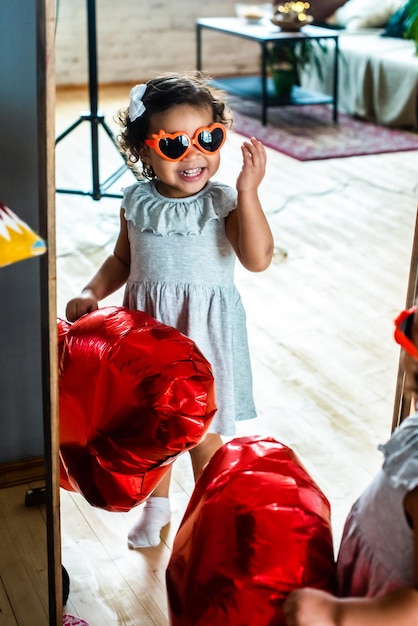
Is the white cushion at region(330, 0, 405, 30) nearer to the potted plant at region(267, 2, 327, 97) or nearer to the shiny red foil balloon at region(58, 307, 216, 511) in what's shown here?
the potted plant at region(267, 2, 327, 97)

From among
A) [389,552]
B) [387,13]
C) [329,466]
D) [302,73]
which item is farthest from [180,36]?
[389,552]

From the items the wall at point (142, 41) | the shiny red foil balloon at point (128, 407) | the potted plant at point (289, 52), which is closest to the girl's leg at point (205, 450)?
the shiny red foil balloon at point (128, 407)

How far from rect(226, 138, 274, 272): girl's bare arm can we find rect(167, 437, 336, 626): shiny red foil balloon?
0.42 metres

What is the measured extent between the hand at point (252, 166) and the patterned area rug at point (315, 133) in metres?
3.31

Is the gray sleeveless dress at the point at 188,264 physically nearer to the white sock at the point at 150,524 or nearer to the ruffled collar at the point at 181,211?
the ruffled collar at the point at 181,211

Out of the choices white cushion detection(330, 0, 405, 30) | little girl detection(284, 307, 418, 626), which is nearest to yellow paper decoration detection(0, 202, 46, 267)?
little girl detection(284, 307, 418, 626)

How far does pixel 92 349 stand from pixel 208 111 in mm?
481

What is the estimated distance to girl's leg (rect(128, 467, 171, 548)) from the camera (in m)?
1.70

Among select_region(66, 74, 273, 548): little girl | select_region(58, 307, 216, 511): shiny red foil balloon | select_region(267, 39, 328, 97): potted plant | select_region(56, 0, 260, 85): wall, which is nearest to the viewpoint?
select_region(58, 307, 216, 511): shiny red foil balloon

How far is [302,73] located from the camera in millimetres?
6324

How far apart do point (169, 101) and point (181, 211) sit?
0.19 meters

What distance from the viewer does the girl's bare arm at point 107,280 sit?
1647mm

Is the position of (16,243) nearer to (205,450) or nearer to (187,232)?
(187,232)

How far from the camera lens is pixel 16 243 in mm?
956
